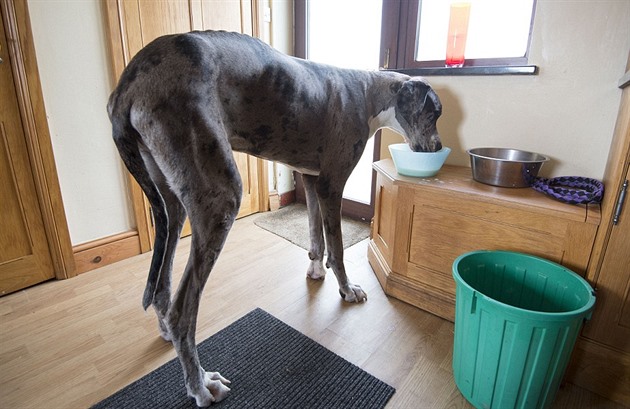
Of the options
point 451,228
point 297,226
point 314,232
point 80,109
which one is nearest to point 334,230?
point 314,232

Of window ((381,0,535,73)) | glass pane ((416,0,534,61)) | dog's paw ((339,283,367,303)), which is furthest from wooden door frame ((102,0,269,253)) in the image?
dog's paw ((339,283,367,303))

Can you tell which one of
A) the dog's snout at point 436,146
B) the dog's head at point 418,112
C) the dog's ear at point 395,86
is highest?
the dog's ear at point 395,86

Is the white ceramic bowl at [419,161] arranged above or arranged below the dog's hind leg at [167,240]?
above

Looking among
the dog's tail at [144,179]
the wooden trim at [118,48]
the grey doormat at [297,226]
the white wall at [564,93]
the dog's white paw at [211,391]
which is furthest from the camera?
the grey doormat at [297,226]

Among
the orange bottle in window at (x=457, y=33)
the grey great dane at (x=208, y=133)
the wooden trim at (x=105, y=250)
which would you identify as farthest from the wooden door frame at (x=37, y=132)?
the orange bottle in window at (x=457, y=33)

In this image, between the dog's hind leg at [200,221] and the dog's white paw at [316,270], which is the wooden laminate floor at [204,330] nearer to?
the dog's white paw at [316,270]

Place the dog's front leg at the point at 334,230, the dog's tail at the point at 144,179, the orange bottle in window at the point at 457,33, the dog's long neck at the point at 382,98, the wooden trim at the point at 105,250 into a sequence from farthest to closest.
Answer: the wooden trim at the point at 105,250 → the orange bottle in window at the point at 457,33 → the dog's long neck at the point at 382,98 → the dog's front leg at the point at 334,230 → the dog's tail at the point at 144,179

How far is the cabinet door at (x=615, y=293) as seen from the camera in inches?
43.4

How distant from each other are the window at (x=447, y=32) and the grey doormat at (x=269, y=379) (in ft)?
5.50

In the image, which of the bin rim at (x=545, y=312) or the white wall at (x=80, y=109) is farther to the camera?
the white wall at (x=80, y=109)

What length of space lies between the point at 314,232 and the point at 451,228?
721 mm

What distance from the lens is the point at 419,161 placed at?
1.63 meters

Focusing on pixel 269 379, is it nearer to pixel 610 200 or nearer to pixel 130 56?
pixel 610 200

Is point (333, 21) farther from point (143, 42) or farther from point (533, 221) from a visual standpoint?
point (533, 221)
